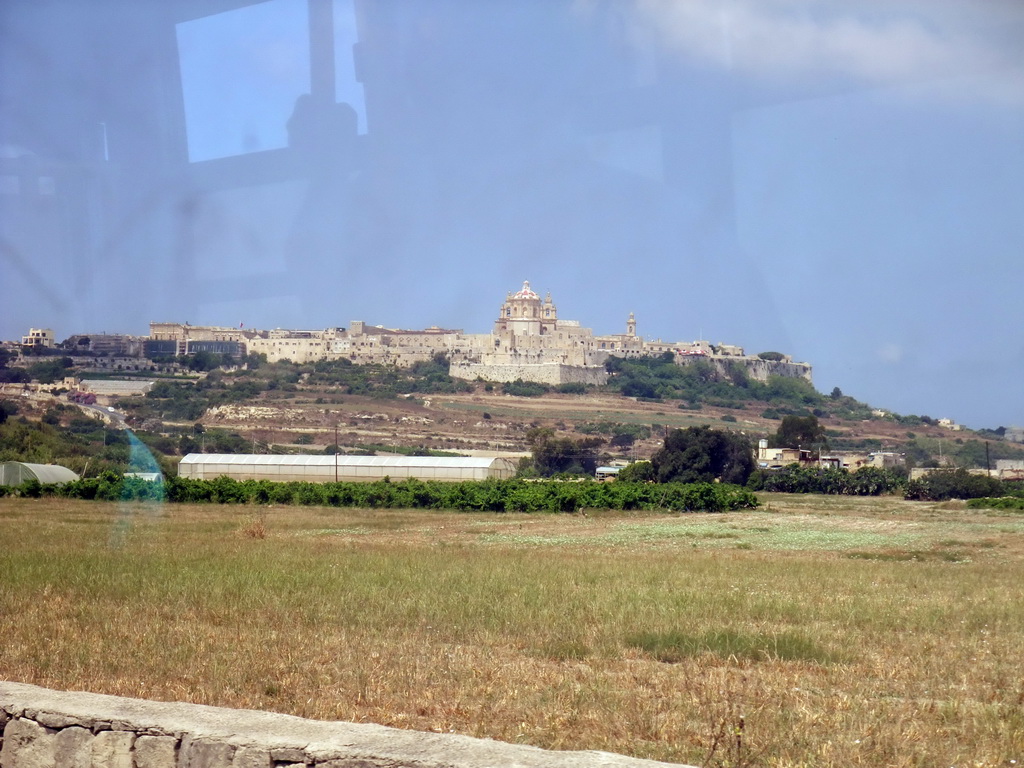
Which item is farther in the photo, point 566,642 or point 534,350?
point 534,350

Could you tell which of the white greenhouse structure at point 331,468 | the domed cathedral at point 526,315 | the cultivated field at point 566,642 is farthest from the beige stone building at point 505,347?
the cultivated field at point 566,642

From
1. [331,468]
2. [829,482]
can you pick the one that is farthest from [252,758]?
[829,482]

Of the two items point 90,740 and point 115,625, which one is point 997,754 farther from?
point 115,625

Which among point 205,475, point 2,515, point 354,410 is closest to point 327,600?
point 2,515

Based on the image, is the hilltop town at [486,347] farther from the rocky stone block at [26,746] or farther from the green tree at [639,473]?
the rocky stone block at [26,746]

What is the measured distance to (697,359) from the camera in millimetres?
108125

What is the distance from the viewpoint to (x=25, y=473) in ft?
97.7

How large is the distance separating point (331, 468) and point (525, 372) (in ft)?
184

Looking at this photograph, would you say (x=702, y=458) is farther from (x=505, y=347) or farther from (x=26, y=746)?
(x=505, y=347)

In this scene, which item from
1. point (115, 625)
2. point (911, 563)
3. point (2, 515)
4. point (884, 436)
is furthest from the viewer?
point (884, 436)

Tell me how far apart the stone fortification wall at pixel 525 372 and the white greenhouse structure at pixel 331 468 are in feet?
173

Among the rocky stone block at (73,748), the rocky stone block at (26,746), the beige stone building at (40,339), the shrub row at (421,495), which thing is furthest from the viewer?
the beige stone building at (40,339)

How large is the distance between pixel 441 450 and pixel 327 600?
48273 millimetres

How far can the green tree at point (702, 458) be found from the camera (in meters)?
38.9
